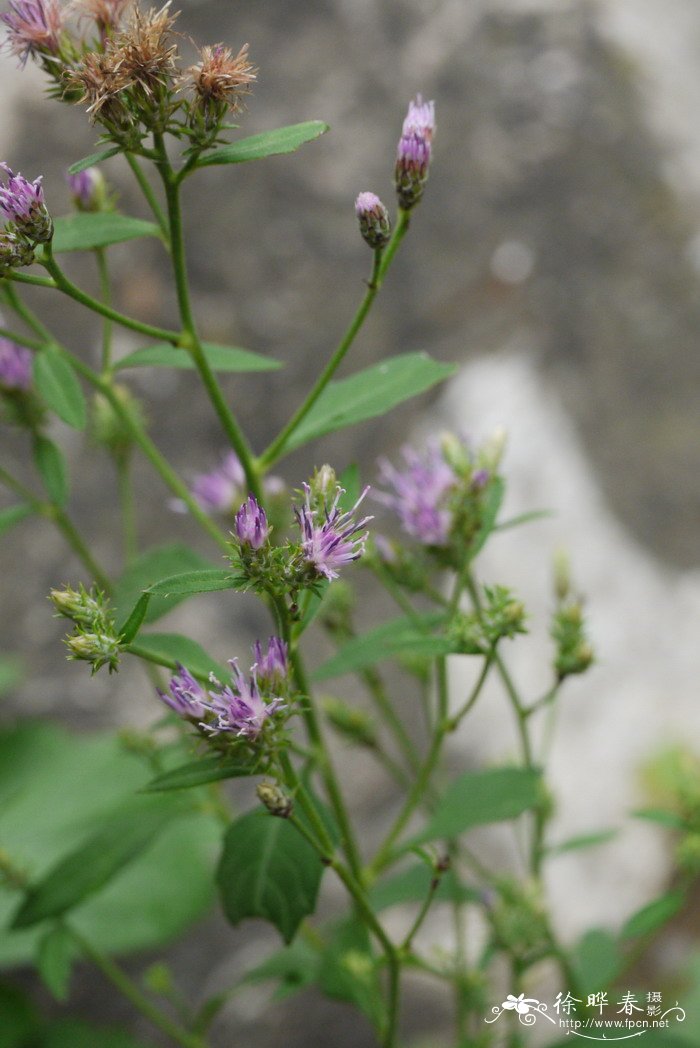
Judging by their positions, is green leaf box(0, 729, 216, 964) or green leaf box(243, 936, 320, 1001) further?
green leaf box(0, 729, 216, 964)

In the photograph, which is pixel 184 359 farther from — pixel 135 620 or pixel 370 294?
pixel 135 620

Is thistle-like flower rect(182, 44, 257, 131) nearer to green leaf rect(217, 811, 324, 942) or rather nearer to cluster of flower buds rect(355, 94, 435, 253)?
cluster of flower buds rect(355, 94, 435, 253)

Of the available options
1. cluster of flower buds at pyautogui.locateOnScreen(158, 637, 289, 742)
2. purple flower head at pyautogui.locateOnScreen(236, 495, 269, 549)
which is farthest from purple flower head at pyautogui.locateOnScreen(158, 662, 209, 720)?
purple flower head at pyautogui.locateOnScreen(236, 495, 269, 549)

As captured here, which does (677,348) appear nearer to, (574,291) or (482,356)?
(574,291)

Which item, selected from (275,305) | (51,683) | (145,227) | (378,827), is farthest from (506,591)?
(275,305)

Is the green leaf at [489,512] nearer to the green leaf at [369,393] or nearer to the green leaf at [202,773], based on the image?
the green leaf at [369,393]

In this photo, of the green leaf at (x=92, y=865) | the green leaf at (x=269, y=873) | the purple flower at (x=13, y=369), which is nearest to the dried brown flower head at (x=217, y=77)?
the purple flower at (x=13, y=369)
